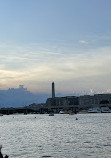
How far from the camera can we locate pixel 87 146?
54.1 metres

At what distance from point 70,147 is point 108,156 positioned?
35.4ft

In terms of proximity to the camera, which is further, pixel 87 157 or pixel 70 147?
pixel 70 147

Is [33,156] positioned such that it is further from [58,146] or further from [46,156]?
[58,146]

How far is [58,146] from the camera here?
183ft

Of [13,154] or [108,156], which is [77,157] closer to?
[108,156]

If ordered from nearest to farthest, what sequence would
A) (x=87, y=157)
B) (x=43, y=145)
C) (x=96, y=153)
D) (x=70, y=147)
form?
(x=87, y=157) → (x=96, y=153) → (x=70, y=147) → (x=43, y=145)

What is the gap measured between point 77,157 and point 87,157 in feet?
4.64

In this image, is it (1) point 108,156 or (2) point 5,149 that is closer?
(1) point 108,156

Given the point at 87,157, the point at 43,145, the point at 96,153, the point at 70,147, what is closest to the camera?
the point at 87,157

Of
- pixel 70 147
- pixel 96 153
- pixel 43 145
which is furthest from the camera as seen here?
pixel 43 145

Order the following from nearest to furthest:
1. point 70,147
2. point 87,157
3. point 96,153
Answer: point 87,157
point 96,153
point 70,147

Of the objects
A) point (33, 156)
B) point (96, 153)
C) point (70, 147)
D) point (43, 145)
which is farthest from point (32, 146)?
point (96, 153)

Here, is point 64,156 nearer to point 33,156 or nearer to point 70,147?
point 33,156

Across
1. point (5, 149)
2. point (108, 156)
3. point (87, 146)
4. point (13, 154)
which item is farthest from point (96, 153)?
point (5, 149)
